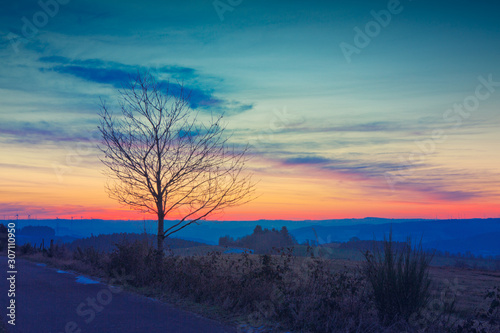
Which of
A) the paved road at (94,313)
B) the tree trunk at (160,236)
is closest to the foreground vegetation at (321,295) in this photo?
the paved road at (94,313)

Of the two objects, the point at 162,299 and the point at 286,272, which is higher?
the point at 286,272

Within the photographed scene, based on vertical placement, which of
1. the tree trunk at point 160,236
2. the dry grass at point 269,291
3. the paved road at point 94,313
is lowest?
the paved road at point 94,313

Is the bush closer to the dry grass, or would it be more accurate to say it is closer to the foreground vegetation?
the foreground vegetation

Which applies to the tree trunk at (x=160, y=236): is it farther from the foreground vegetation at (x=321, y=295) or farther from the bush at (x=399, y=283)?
the bush at (x=399, y=283)

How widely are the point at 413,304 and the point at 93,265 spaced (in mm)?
15063

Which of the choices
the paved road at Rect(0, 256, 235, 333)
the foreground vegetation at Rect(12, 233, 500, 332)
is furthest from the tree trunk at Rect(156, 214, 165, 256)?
the paved road at Rect(0, 256, 235, 333)

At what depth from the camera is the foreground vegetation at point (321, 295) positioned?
8086 mm

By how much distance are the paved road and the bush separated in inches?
122

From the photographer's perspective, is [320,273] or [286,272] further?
[286,272]

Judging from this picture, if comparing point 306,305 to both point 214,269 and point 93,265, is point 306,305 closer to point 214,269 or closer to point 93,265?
point 214,269

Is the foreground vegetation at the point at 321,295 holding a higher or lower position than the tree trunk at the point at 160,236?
lower

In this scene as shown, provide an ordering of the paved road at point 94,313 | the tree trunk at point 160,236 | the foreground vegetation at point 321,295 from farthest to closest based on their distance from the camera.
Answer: the tree trunk at point 160,236 < the paved road at point 94,313 < the foreground vegetation at point 321,295

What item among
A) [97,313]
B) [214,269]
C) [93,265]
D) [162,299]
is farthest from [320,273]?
[93,265]

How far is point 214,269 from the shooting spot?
40.6ft
